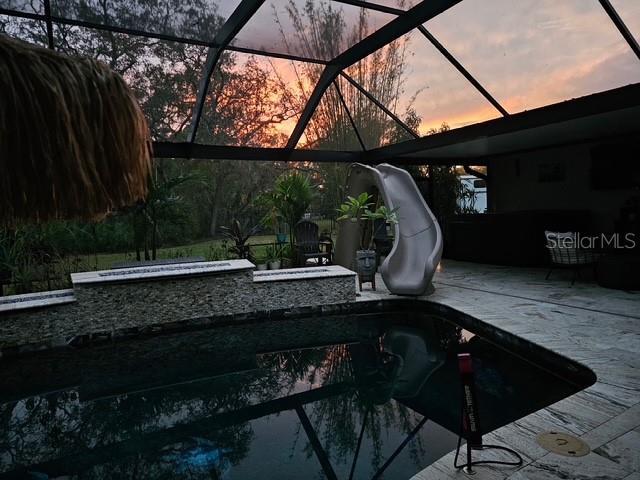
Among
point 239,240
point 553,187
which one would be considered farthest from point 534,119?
point 239,240

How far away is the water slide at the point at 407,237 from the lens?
23.2 feet

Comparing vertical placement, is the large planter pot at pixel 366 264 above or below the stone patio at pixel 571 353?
above

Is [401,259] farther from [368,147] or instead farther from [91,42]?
[91,42]

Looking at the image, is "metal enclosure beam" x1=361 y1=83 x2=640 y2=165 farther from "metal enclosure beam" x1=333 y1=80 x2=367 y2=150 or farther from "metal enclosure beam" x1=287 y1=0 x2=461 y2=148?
"metal enclosure beam" x1=287 y1=0 x2=461 y2=148

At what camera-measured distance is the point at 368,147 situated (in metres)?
10.2

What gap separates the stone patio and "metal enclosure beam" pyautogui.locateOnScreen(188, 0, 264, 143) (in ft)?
15.0

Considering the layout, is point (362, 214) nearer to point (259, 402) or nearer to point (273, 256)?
point (273, 256)

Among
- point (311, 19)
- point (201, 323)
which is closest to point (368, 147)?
point (311, 19)

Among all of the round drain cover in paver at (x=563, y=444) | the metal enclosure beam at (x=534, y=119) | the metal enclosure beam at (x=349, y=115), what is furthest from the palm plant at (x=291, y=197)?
the round drain cover in paver at (x=563, y=444)

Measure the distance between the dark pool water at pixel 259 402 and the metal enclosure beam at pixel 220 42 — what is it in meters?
4.06

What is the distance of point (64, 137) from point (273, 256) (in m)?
8.77

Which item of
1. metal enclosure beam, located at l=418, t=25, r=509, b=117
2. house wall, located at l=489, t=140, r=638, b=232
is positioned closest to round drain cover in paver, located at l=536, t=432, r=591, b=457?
metal enclosure beam, located at l=418, t=25, r=509, b=117

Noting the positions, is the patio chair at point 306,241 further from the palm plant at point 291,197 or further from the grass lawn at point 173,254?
the grass lawn at point 173,254

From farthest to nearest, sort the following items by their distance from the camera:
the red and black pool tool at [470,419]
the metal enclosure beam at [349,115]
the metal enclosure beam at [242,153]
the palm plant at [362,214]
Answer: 1. the metal enclosure beam at [349,115]
2. the metal enclosure beam at [242,153]
3. the palm plant at [362,214]
4. the red and black pool tool at [470,419]
